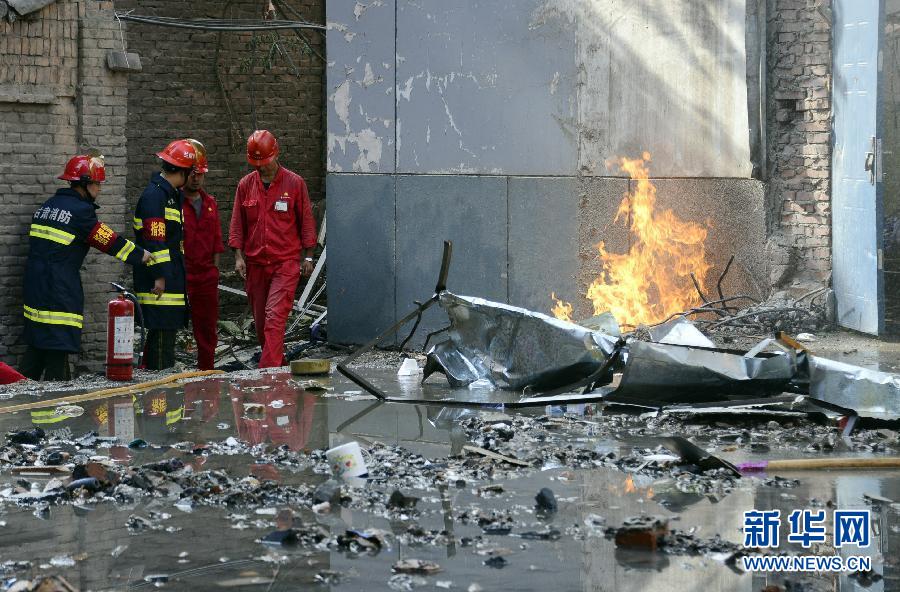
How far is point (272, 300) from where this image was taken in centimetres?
983

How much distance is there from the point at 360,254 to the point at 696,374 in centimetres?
490

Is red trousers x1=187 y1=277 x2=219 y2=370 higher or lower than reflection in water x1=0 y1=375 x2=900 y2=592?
higher

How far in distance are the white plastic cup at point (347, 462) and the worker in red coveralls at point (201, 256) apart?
5.12m

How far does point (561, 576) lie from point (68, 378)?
652 cm

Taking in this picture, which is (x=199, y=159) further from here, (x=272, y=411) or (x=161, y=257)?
(x=272, y=411)

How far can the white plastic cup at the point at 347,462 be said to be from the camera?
5270 mm

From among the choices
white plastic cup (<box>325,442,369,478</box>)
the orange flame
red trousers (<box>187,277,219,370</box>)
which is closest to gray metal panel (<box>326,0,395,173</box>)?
red trousers (<box>187,277,219,370</box>)

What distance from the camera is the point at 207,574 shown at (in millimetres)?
3926

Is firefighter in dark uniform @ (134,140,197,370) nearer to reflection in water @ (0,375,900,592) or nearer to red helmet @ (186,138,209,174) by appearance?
red helmet @ (186,138,209,174)

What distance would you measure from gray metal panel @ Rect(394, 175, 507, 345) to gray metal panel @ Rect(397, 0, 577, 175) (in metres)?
0.15

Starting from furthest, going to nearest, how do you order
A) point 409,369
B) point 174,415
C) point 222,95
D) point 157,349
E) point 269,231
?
point 222,95 → point 269,231 → point 157,349 → point 409,369 → point 174,415

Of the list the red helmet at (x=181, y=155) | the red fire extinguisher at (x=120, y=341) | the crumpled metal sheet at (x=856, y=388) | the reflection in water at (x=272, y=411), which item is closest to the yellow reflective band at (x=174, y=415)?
the reflection in water at (x=272, y=411)

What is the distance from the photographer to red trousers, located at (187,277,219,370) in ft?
33.8

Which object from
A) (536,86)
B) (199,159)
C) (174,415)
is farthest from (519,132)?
(174,415)
